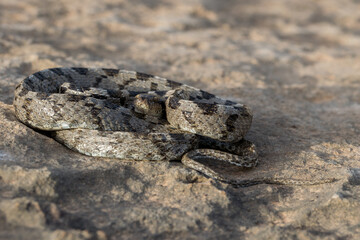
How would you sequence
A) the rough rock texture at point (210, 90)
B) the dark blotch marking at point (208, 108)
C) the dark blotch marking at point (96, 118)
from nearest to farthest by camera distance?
the rough rock texture at point (210, 90)
the dark blotch marking at point (96, 118)
the dark blotch marking at point (208, 108)

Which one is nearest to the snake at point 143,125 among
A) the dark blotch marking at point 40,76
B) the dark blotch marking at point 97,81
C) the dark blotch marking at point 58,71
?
the dark blotch marking at point 40,76

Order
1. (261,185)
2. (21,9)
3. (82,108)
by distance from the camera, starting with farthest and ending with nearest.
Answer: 1. (21,9)
2. (82,108)
3. (261,185)

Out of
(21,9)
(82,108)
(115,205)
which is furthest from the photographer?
(21,9)

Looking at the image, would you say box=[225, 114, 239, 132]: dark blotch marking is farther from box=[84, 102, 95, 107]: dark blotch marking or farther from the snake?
box=[84, 102, 95, 107]: dark blotch marking

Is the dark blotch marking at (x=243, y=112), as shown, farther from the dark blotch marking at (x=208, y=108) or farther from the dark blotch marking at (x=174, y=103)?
the dark blotch marking at (x=174, y=103)

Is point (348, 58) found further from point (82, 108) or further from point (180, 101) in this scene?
point (82, 108)

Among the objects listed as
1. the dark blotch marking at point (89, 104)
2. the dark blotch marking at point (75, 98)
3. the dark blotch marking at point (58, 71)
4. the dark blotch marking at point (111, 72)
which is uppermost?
the dark blotch marking at point (75, 98)

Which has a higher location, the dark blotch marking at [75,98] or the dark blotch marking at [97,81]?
the dark blotch marking at [75,98]

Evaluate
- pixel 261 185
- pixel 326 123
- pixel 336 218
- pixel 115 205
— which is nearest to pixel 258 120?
pixel 326 123
